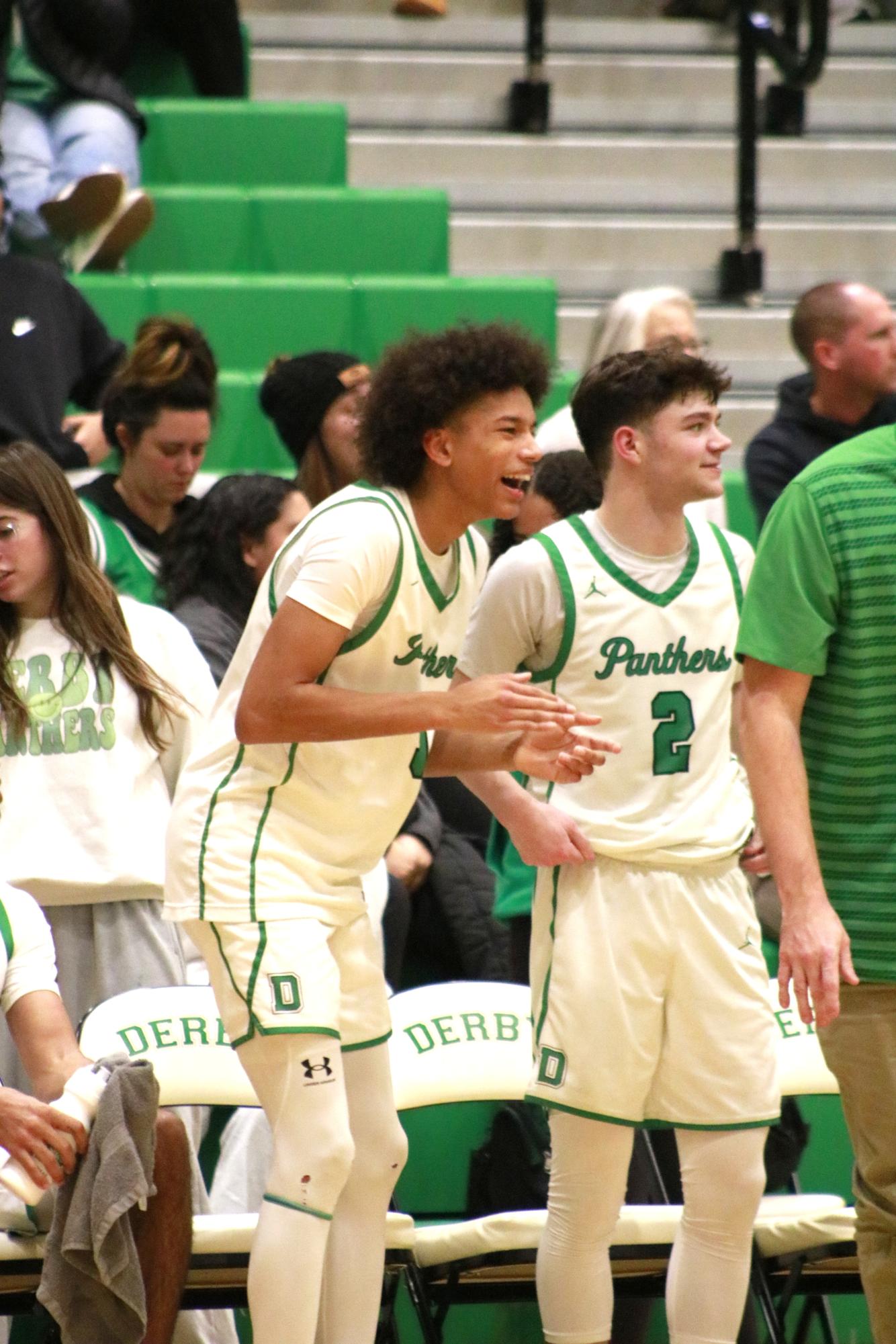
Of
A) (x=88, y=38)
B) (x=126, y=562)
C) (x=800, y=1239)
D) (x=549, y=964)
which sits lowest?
(x=800, y=1239)

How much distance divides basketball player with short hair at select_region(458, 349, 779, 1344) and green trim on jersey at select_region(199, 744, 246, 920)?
16.3 inches

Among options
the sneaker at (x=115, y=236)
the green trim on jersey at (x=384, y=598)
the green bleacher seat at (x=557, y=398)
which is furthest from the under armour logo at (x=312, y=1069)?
the sneaker at (x=115, y=236)

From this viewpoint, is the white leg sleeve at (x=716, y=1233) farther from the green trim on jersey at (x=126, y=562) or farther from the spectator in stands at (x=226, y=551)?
the green trim on jersey at (x=126, y=562)

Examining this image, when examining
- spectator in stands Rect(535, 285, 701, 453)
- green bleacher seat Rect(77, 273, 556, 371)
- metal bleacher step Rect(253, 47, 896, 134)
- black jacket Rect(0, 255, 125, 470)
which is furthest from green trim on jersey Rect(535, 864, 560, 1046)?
metal bleacher step Rect(253, 47, 896, 134)

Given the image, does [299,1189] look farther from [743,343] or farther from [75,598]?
[743,343]

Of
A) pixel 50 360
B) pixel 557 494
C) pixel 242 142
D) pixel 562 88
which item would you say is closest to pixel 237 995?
pixel 557 494

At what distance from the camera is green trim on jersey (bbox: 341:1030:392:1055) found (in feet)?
9.64

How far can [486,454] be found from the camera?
2945 mm

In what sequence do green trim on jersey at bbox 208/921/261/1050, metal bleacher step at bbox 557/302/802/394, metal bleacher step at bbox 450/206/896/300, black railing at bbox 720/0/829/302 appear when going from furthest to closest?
metal bleacher step at bbox 450/206/896/300, metal bleacher step at bbox 557/302/802/394, black railing at bbox 720/0/829/302, green trim on jersey at bbox 208/921/261/1050

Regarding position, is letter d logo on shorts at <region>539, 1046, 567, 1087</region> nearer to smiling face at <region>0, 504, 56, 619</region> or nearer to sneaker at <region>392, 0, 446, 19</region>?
smiling face at <region>0, 504, 56, 619</region>

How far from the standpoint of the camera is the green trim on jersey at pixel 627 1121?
3049mm

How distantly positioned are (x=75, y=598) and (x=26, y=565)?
0.11m

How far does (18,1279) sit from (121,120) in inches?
151

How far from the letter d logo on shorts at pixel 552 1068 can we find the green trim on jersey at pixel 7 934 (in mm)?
841
